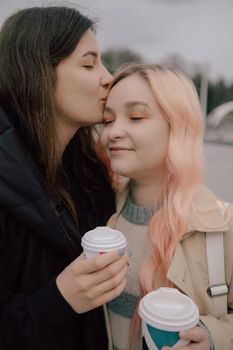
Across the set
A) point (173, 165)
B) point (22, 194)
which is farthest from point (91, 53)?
point (22, 194)

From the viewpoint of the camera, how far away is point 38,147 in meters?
1.66

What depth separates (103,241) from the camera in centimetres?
114

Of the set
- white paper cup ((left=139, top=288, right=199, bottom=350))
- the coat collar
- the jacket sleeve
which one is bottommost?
the jacket sleeve

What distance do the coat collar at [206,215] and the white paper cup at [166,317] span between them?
1.26ft

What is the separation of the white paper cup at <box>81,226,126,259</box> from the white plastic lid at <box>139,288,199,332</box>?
0.21 m

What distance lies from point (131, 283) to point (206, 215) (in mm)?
478

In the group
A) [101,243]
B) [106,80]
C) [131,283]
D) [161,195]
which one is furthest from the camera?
[106,80]

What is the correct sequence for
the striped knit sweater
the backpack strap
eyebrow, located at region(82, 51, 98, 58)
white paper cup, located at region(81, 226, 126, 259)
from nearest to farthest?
1. white paper cup, located at region(81, 226, 126, 259)
2. the backpack strap
3. the striped knit sweater
4. eyebrow, located at region(82, 51, 98, 58)

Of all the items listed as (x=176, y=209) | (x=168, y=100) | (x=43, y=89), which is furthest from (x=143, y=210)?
(x=43, y=89)

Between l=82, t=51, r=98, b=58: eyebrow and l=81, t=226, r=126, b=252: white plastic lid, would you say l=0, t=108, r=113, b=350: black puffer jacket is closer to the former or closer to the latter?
l=81, t=226, r=126, b=252: white plastic lid

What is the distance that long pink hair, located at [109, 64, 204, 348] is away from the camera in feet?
4.77

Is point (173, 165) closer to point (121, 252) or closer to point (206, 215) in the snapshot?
point (206, 215)

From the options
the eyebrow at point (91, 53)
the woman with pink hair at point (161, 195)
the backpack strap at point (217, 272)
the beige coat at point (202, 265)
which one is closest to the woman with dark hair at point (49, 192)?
the eyebrow at point (91, 53)

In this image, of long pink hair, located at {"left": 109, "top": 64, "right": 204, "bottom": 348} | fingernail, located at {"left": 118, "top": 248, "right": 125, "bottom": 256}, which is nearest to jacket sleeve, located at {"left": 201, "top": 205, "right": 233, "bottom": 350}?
long pink hair, located at {"left": 109, "top": 64, "right": 204, "bottom": 348}
